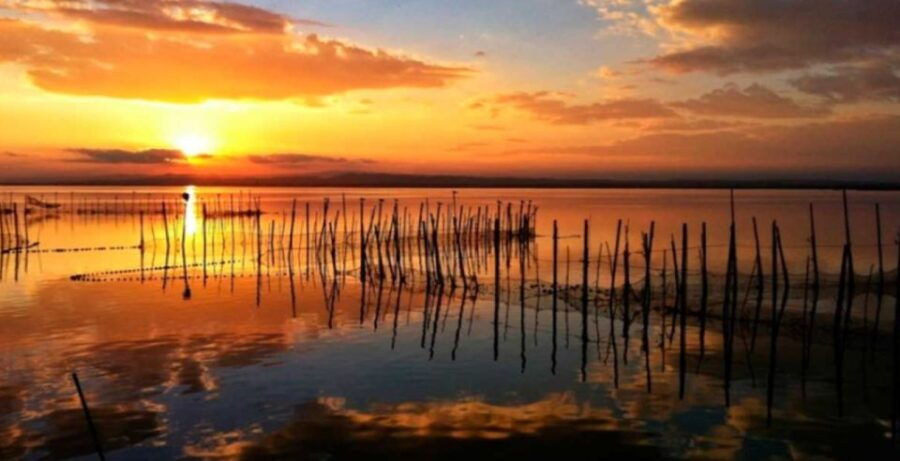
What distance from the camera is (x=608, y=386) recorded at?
32.1 feet

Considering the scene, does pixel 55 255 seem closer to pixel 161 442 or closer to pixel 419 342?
Result: pixel 419 342

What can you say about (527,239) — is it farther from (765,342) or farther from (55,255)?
(765,342)

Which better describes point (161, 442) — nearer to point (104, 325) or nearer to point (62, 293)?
point (104, 325)

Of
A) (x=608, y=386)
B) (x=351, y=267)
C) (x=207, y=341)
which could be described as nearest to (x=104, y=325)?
(x=207, y=341)

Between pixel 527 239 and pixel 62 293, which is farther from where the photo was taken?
pixel 527 239

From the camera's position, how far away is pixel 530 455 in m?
7.35

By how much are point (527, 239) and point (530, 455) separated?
2625 cm

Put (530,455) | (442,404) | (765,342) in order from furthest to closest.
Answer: (765,342) < (442,404) < (530,455)

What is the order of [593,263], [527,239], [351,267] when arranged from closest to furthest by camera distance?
[351,267], [593,263], [527,239]

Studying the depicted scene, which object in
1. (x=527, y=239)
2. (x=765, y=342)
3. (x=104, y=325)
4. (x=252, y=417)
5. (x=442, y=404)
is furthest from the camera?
(x=527, y=239)

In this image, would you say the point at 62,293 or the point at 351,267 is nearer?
the point at 62,293

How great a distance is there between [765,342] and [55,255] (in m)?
23.8

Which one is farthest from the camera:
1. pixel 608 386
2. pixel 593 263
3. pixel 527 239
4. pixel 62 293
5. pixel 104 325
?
pixel 527 239

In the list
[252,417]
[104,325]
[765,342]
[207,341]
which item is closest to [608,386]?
[765,342]
